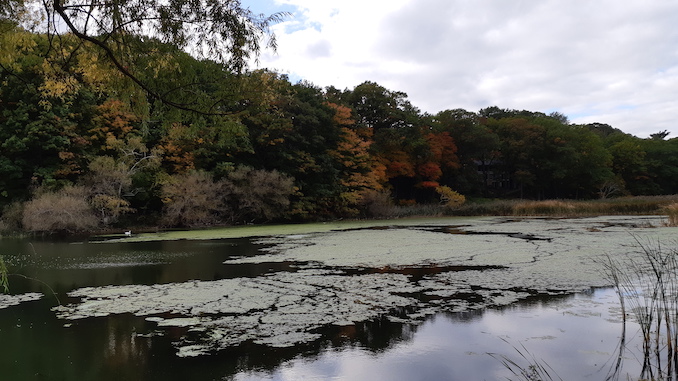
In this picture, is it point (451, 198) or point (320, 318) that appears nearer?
point (320, 318)

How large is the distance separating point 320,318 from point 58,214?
1414 cm

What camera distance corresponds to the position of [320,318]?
4504 millimetres

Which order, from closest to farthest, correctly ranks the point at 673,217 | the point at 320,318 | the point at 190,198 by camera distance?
the point at 320,318 < the point at 673,217 < the point at 190,198

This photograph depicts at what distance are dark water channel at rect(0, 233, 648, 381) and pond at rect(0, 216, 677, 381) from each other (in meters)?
0.01

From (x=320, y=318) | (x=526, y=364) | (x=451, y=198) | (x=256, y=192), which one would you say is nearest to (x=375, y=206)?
(x=451, y=198)

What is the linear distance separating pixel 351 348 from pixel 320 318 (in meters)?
0.87

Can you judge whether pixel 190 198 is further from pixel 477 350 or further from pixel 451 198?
pixel 477 350

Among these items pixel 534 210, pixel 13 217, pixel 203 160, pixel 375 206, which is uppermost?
pixel 203 160

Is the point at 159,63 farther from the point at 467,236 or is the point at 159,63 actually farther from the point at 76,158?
the point at 76,158

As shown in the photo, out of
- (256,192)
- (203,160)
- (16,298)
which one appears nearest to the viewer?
(16,298)

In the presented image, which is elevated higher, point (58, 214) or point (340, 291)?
point (58, 214)

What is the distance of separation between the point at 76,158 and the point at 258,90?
55.1 ft

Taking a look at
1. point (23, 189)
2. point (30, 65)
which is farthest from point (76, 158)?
point (30, 65)

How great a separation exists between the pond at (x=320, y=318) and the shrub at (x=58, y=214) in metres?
7.52
